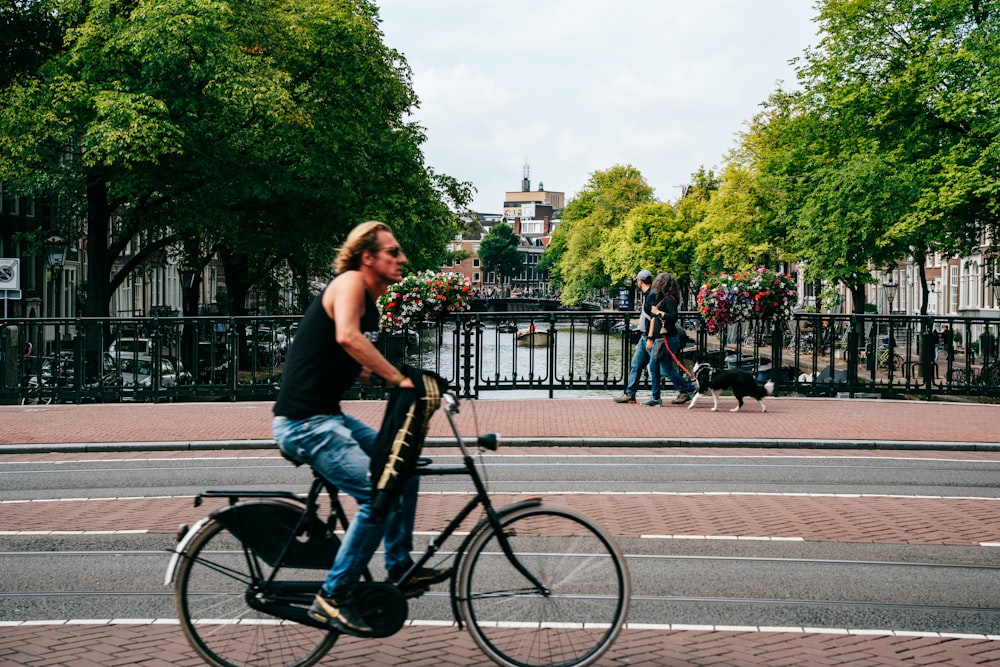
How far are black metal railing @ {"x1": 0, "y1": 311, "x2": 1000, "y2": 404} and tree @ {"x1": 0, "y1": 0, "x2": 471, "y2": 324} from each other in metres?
8.44

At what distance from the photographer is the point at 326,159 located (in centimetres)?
3091

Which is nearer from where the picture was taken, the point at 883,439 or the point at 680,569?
the point at 680,569

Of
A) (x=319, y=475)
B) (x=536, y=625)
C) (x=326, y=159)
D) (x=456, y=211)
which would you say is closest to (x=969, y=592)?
(x=536, y=625)

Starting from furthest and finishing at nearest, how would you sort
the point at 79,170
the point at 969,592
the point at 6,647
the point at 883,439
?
the point at 79,170 < the point at 883,439 < the point at 969,592 < the point at 6,647

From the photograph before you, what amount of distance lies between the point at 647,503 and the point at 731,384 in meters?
7.69

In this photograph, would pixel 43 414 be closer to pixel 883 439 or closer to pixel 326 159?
Answer: pixel 883 439

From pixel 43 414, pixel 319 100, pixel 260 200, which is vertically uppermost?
pixel 319 100

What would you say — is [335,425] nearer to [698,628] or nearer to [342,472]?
[342,472]

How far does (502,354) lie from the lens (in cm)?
1864

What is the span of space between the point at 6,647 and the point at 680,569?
3582mm

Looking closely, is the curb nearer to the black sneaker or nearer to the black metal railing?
the black metal railing

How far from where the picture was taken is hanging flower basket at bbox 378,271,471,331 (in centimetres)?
1806

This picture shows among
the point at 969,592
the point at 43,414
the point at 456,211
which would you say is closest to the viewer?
the point at 969,592

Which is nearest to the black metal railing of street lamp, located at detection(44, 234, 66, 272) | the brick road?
the brick road
